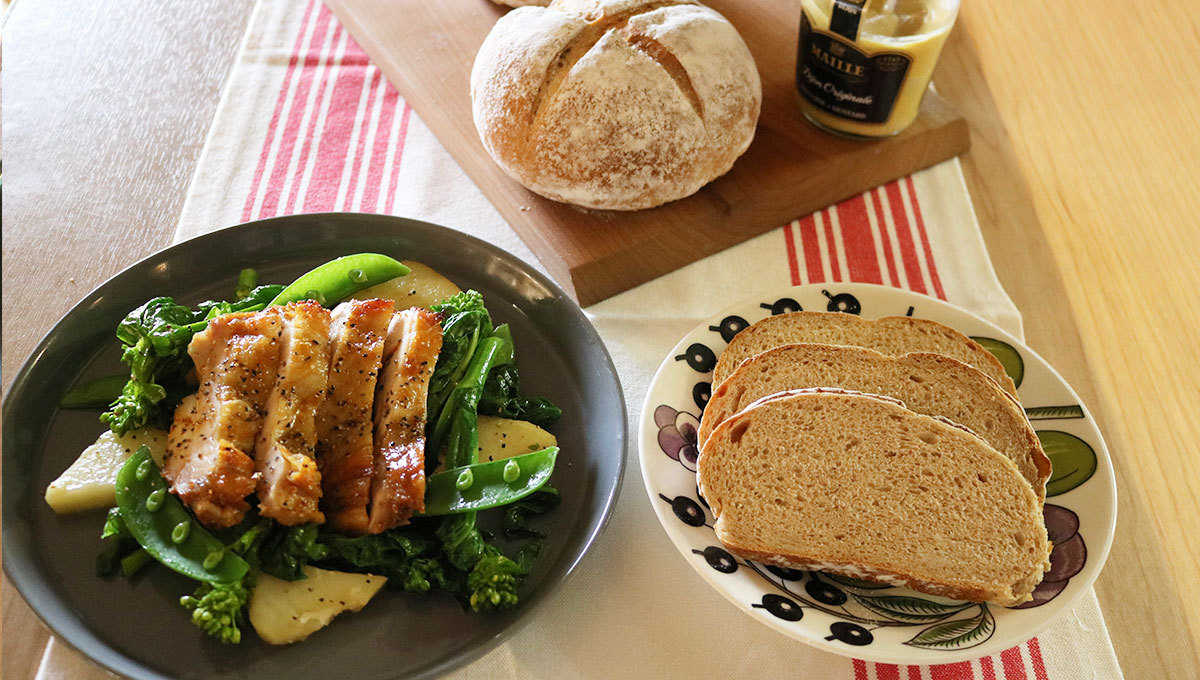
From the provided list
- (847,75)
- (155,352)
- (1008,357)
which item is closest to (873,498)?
(1008,357)

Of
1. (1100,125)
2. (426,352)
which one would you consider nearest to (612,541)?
(426,352)

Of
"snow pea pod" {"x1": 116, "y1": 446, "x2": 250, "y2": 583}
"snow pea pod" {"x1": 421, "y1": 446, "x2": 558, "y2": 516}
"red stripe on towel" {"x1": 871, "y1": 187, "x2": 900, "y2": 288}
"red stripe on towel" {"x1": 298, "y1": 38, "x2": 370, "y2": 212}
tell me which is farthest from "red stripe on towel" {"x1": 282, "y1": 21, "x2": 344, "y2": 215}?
"red stripe on towel" {"x1": 871, "y1": 187, "x2": 900, "y2": 288}

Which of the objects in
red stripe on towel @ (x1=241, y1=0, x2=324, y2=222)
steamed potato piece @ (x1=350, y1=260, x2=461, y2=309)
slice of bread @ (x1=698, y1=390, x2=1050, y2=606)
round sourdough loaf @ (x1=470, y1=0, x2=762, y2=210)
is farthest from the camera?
red stripe on towel @ (x1=241, y1=0, x2=324, y2=222)

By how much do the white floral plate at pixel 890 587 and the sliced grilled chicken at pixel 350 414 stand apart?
60 centimetres

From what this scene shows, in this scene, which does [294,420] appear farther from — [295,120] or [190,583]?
[295,120]

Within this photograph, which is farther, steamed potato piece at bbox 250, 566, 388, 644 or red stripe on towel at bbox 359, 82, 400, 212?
red stripe on towel at bbox 359, 82, 400, 212

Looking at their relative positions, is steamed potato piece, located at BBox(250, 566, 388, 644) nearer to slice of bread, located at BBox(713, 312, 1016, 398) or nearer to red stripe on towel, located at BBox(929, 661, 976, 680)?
slice of bread, located at BBox(713, 312, 1016, 398)

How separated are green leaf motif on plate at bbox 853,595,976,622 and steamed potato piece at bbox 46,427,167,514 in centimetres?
150

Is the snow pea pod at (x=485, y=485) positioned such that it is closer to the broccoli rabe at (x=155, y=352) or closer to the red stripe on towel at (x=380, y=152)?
the broccoli rabe at (x=155, y=352)

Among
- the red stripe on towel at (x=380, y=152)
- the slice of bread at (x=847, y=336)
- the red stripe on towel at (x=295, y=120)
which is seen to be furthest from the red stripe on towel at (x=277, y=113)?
the slice of bread at (x=847, y=336)

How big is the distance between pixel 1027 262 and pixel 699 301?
1075 mm

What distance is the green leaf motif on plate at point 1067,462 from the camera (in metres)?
1.83

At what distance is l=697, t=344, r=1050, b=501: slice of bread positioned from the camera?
1.86 metres

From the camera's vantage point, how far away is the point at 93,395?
77.5 inches
